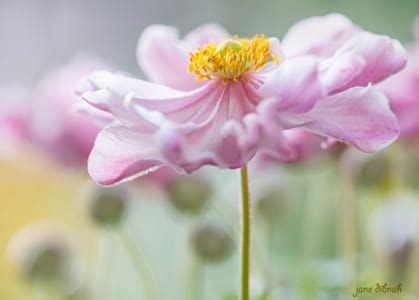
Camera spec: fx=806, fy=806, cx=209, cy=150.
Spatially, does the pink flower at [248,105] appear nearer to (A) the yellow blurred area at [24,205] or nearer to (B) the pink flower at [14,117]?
(B) the pink flower at [14,117]

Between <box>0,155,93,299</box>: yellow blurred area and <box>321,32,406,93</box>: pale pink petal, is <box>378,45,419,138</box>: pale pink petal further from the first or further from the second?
<box>0,155,93,299</box>: yellow blurred area

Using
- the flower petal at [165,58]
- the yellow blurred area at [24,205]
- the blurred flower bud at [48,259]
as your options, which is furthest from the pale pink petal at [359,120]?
the yellow blurred area at [24,205]

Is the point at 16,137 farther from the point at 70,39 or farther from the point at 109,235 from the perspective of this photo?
the point at 70,39

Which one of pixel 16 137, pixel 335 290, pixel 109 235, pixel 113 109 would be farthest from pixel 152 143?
pixel 109 235

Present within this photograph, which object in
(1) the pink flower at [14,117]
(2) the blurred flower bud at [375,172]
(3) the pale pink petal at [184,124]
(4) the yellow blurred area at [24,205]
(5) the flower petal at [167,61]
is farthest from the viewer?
(4) the yellow blurred area at [24,205]

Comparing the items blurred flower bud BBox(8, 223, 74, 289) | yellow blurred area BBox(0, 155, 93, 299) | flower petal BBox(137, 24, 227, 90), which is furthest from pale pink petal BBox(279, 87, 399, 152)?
yellow blurred area BBox(0, 155, 93, 299)

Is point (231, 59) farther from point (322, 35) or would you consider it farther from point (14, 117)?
point (14, 117)

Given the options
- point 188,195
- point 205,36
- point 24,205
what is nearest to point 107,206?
point 188,195
